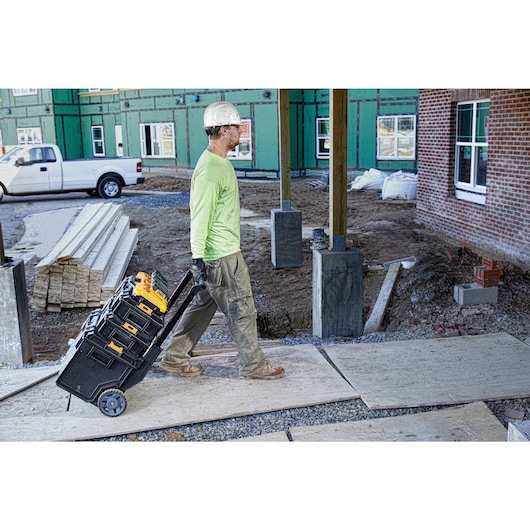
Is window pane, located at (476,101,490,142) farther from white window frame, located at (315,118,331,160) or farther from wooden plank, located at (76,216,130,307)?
white window frame, located at (315,118,331,160)

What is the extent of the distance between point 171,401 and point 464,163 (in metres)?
8.72

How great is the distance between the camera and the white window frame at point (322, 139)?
2405cm

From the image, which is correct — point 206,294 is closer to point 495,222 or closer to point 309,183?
point 495,222

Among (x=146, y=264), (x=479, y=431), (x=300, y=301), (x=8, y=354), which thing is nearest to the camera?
(x=479, y=431)

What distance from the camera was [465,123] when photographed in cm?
1169

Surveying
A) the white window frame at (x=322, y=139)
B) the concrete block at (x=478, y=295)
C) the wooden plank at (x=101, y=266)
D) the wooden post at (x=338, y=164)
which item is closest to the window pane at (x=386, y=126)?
the white window frame at (x=322, y=139)

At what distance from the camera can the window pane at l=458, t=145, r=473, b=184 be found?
1166 centimetres

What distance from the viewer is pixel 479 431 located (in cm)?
455

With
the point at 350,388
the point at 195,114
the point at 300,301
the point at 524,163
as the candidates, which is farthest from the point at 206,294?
the point at 195,114

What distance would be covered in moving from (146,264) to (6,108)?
2204 cm

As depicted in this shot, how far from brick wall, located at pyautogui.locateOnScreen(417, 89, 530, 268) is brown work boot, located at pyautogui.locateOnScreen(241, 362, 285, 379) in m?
5.71

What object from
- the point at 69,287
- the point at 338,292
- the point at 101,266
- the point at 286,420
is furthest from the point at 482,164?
the point at 286,420

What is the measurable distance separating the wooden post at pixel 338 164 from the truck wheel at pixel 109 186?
1517cm

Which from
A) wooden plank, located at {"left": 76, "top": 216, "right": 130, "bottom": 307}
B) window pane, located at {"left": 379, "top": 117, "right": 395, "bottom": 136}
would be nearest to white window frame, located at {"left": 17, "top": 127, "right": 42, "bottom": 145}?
window pane, located at {"left": 379, "top": 117, "right": 395, "bottom": 136}
